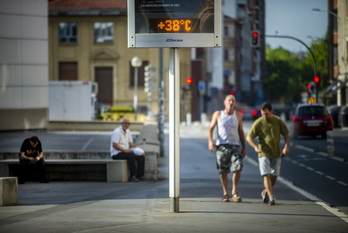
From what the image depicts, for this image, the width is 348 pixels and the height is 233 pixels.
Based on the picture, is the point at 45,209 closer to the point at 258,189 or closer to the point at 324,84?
the point at 258,189

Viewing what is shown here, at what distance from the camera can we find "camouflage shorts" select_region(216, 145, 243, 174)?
1274 cm

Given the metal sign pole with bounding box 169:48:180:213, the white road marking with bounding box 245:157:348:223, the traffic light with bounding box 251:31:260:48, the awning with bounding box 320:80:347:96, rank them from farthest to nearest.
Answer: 1. the awning with bounding box 320:80:347:96
2. the traffic light with bounding box 251:31:260:48
3. the white road marking with bounding box 245:157:348:223
4. the metal sign pole with bounding box 169:48:180:213

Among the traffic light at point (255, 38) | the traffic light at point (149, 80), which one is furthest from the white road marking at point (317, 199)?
the traffic light at point (255, 38)

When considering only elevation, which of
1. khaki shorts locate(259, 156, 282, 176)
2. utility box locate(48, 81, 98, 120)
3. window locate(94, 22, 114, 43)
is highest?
window locate(94, 22, 114, 43)

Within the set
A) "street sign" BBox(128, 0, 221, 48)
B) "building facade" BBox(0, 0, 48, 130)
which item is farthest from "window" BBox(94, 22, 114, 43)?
"street sign" BBox(128, 0, 221, 48)

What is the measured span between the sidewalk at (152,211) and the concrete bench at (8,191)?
21 centimetres

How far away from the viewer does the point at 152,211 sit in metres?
11.5

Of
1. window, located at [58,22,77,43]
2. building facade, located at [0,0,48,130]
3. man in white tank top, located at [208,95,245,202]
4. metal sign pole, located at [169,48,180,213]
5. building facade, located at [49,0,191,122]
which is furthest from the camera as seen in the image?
window, located at [58,22,77,43]

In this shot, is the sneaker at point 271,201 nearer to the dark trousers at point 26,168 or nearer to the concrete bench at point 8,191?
the concrete bench at point 8,191

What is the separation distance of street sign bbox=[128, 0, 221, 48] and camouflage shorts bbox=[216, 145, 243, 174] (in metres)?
2.11

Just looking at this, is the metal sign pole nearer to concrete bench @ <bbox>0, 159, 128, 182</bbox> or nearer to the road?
the road

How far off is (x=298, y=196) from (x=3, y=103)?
24307 mm

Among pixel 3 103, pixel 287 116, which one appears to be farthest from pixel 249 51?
pixel 3 103

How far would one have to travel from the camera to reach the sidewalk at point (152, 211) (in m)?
9.84
